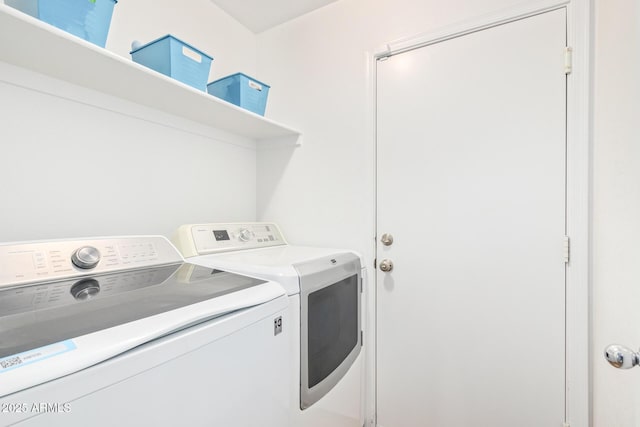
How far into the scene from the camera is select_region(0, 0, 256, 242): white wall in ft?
3.71

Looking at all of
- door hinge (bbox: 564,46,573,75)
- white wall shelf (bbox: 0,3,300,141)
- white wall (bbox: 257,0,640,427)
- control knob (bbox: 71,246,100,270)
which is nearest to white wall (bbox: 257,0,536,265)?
white wall (bbox: 257,0,640,427)

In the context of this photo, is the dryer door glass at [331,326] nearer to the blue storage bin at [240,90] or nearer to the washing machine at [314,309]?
the washing machine at [314,309]

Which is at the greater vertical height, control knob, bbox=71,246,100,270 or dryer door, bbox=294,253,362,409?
control knob, bbox=71,246,100,270

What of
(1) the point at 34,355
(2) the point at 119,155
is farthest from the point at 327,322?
(2) the point at 119,155

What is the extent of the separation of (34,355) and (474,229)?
1.55 metres

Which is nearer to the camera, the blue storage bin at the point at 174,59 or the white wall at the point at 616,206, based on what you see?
the white wall at the point at 616,206

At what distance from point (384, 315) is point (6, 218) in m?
1.69

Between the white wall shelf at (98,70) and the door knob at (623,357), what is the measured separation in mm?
1568

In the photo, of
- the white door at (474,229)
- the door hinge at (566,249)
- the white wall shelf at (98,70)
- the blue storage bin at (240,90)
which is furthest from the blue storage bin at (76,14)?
the door hinge at (566,249)

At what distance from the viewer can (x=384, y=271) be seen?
1.68 meters

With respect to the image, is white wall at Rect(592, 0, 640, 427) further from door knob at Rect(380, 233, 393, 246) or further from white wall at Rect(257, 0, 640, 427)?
door knob at Rect(380, 233, 393, 246)

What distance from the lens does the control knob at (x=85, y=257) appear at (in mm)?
1059

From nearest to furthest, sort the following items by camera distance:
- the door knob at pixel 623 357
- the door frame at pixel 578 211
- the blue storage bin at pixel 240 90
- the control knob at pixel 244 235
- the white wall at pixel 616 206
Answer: the door knob at pixel 623 357 → the white wall at pixel 616 206 → the door frame at pixel 578 211 → the blue storage bin at pixel 240 90 → the control knob at pixel 244 235

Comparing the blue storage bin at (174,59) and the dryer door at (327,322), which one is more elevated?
the blue storage bin at (174,59)
